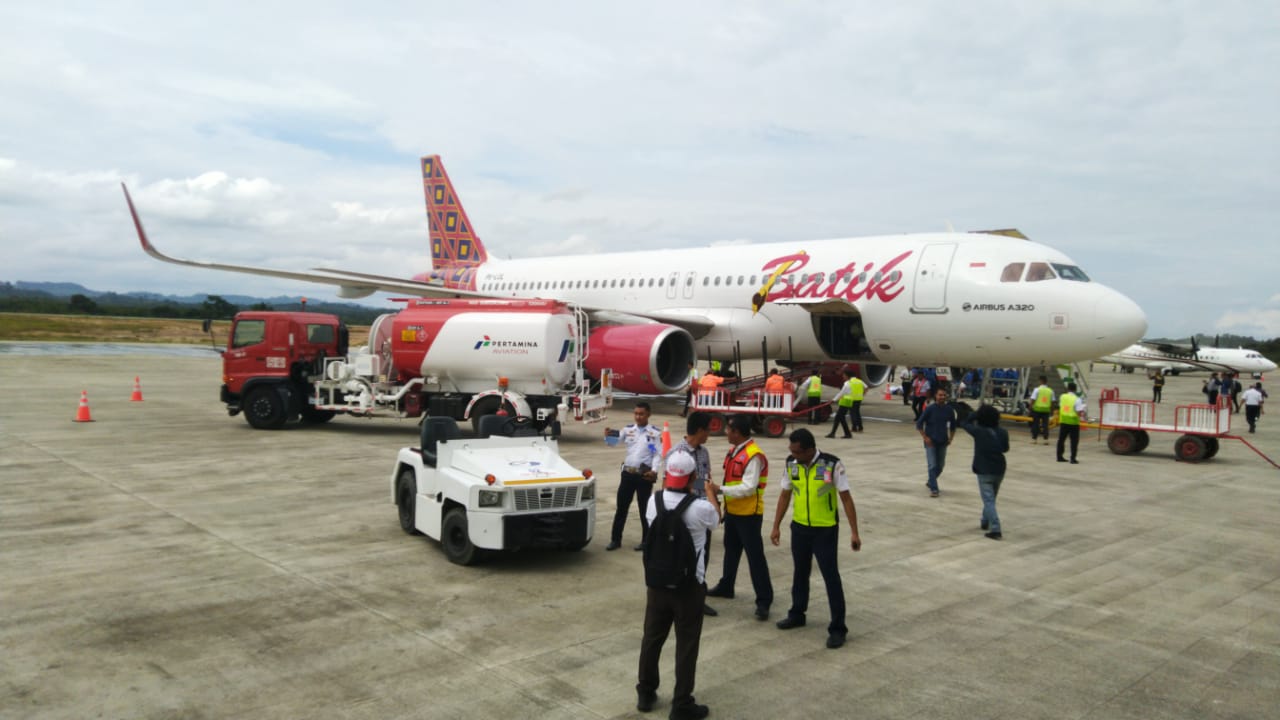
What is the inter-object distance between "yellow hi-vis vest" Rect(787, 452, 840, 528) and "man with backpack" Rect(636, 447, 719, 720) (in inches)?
58.0

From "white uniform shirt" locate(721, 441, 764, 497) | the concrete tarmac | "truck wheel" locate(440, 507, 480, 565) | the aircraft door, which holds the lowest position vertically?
the concrete tarmac

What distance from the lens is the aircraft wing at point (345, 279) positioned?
21.0 metres

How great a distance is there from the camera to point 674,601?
16.8ft

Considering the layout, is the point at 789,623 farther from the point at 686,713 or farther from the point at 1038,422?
the point at 1038,422

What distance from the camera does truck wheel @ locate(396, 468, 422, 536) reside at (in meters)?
9.23

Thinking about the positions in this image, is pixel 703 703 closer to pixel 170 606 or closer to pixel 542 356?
pixel 170 606

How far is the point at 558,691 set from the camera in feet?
17.4

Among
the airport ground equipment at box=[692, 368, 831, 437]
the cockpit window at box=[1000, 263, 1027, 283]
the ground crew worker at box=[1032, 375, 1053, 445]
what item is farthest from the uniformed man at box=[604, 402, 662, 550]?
the ground crew worker at box=[1032, 375, 1053, 445]

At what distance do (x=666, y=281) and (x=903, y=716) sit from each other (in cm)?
1991

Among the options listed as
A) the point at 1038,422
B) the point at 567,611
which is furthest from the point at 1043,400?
the point at 567,611

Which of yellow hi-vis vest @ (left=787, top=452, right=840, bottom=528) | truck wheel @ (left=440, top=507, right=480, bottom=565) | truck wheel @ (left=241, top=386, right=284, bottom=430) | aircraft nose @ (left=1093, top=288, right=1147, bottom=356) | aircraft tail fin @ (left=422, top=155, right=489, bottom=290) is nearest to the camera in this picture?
yellow hi-vis vest @ (left=787, top=452, right=840, bottom=528)

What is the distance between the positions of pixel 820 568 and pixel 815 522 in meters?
0.39

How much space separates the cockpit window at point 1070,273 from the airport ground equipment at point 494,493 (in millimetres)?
13504

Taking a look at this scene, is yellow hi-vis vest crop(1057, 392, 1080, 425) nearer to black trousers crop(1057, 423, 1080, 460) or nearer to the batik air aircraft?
black trousers crop(1057, 423, 1080, 460)
